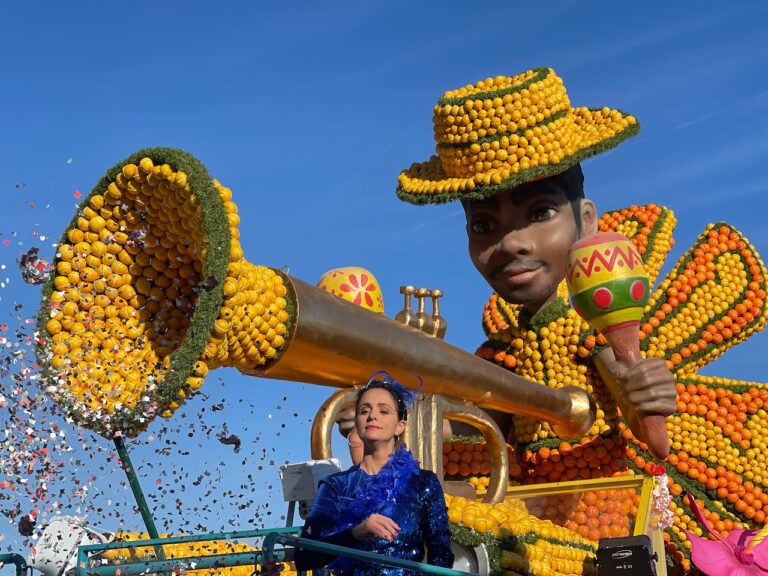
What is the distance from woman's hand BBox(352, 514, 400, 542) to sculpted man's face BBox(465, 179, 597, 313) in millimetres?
2523

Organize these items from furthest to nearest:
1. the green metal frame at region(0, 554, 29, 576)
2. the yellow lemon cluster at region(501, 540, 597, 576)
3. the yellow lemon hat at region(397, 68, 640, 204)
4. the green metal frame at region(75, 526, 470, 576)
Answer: the yellow lemon hat at region(397, 68, 640, 204) < the yellow lemon cluster at region(501, 540, 597, 576) < the green metal frame at region(0, 554, 29, 576) < the green metal frame at region(75, 526, 470, 576)

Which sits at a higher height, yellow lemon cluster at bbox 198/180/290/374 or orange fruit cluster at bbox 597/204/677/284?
orange fruit cluster at bbox 597/204/677/284

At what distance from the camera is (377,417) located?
2.68 meters

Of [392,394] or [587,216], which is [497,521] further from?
[587,216]

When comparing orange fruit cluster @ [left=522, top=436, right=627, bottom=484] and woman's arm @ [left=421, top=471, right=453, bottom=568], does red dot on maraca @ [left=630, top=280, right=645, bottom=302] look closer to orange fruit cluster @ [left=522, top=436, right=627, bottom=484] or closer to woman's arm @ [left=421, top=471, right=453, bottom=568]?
orange fruit cluster @ [left=522, top=436, right=627, bottom=484]

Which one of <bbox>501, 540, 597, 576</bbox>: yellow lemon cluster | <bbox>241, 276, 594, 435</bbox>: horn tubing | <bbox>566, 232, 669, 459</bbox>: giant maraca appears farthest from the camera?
<bbox>566, 232, 669, 459</bbox>: giant maraca

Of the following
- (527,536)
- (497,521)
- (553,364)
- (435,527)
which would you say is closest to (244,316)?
(435,527)

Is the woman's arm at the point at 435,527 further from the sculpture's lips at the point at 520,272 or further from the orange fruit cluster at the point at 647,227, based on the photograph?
the orange fruit cluster at the point at 647,227

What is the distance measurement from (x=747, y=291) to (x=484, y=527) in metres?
3.02

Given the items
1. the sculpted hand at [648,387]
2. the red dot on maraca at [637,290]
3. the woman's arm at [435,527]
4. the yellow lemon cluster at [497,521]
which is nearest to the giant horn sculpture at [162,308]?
the woman's arm at [435,527]

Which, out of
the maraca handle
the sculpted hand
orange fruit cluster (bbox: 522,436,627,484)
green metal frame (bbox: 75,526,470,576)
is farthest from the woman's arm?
orange fruit cluster (bbox: 522,436,627,484)

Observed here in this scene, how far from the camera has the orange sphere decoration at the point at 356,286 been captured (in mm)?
4797

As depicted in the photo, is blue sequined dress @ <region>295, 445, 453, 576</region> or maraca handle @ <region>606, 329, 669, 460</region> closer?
blue sequined dress @ <region>295, 445, 453, 576</region>

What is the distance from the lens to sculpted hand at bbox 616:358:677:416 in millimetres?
4148
